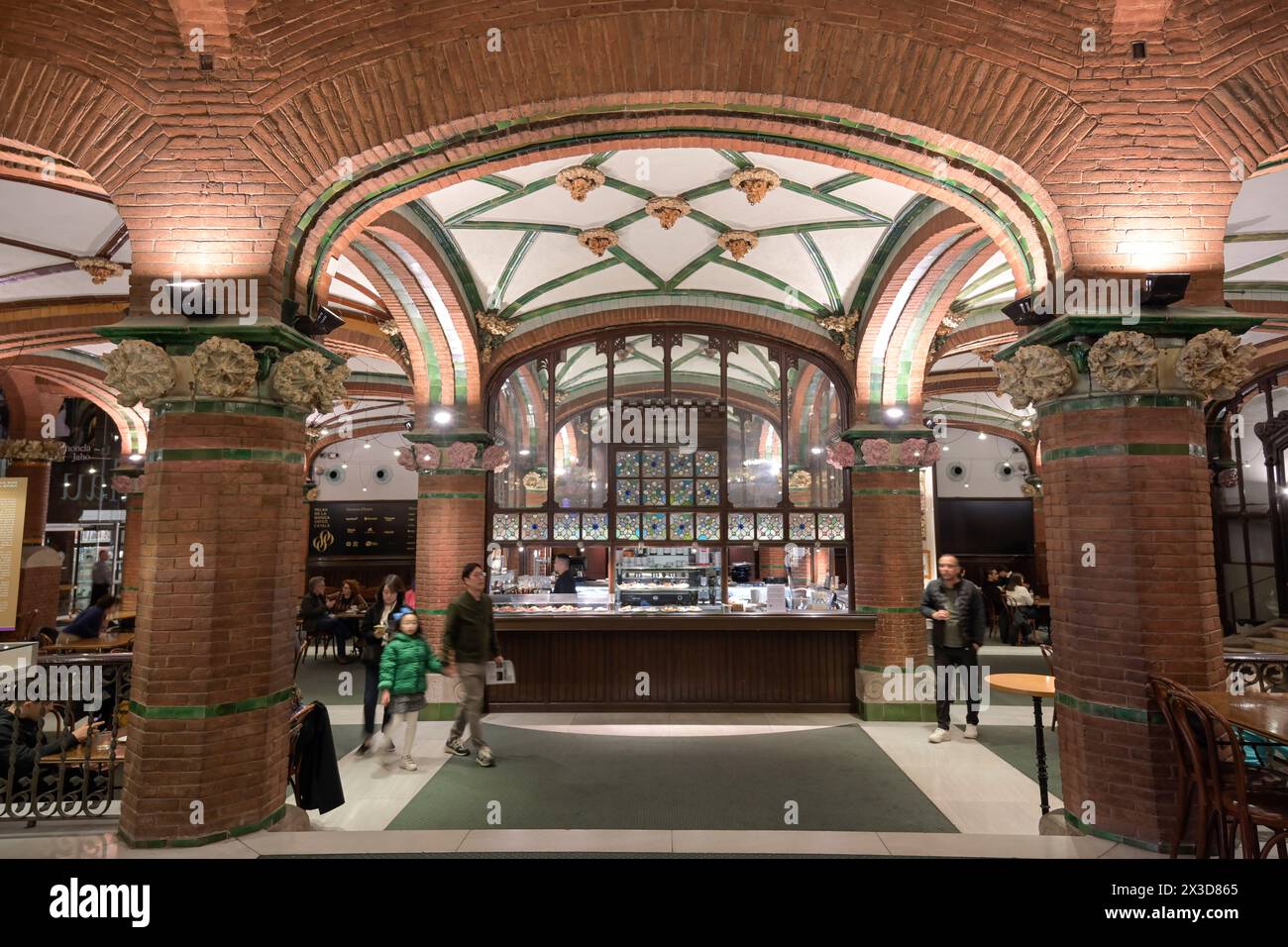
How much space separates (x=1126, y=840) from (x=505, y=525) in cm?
654

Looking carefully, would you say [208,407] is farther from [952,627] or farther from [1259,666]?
[1259,666]

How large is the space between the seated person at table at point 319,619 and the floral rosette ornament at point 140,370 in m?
6.95

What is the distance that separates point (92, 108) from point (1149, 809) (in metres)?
7.03

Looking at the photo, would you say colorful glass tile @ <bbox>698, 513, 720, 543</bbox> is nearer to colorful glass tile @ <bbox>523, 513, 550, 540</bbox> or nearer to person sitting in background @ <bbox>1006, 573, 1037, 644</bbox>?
colorful glass tile @ <bbox>523, 513, 550, 540</bbox>

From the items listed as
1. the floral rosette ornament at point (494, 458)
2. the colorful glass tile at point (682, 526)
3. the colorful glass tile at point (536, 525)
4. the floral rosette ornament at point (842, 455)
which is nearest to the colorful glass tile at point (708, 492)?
the colorful glass tile at point (682, 526)

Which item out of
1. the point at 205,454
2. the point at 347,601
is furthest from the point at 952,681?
the point at 347,601

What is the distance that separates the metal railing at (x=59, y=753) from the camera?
4.13 m

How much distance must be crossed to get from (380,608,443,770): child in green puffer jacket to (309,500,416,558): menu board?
488 inches

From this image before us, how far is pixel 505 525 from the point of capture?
27.7 ft

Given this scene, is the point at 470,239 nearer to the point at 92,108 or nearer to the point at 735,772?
the point at 92,108
